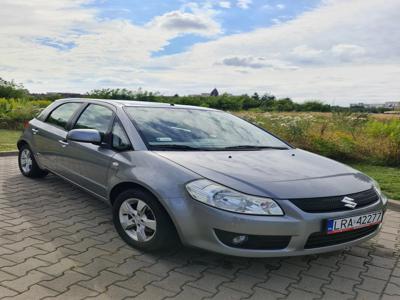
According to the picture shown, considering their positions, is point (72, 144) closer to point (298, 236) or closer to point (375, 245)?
point (298, 236)

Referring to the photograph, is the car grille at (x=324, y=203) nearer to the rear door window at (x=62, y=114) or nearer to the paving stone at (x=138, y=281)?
the paving stone at (x=138, y=281)

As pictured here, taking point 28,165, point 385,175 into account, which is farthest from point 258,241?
point 385,175

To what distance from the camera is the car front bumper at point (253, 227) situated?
2.93 metres

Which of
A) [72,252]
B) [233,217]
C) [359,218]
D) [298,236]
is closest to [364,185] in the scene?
[359,218]

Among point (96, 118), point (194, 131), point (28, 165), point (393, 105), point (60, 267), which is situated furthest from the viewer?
point (393, 105)

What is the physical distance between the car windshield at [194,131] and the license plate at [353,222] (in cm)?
126

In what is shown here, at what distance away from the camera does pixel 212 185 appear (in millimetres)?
3059

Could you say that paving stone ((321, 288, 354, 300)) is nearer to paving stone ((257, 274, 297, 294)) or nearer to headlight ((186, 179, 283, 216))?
paving stone ((257, 274, 297, 294))

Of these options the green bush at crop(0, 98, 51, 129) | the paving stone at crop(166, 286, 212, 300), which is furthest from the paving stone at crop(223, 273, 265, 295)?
the green bush at crop(0, 98, 51, 129)

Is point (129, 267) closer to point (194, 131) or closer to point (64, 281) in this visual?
point (64, 281)

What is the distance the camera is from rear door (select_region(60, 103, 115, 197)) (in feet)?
13.4

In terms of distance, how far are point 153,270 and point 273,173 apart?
4.03ft

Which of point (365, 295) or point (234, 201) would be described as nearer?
point (234, 201)

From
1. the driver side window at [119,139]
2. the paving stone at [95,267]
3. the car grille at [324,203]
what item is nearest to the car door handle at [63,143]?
the driver side window at [119,139]
